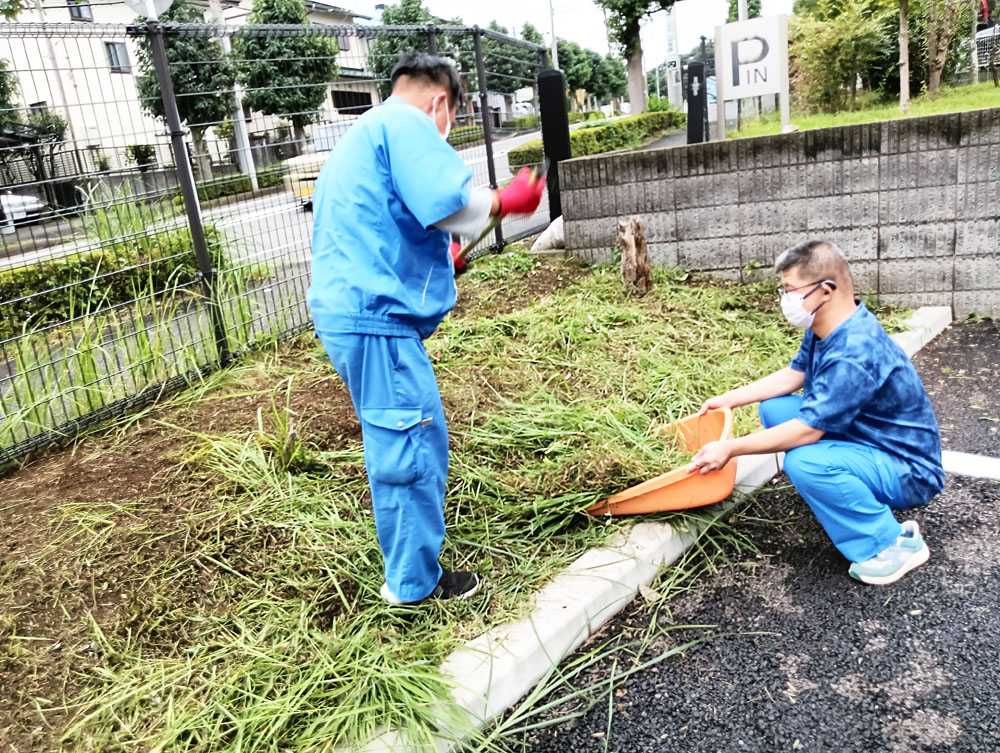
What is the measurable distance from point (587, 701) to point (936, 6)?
54.7ft

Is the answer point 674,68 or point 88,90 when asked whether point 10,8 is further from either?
point 674,68

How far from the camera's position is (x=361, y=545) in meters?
2.57

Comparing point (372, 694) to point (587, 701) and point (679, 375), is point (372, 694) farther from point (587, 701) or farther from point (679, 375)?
point (679, 375)

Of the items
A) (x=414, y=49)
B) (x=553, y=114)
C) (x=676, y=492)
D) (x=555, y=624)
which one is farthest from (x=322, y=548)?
(x=553, y=114)

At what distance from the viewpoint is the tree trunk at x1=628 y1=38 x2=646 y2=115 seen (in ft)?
94.8

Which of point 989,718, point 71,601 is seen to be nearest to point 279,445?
point 71,601

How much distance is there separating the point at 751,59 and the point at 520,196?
286 inches

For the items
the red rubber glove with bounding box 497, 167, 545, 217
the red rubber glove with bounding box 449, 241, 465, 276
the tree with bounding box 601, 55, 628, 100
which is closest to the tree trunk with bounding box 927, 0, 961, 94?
the red rubber glove with bounding box 449, 241, 465, 276

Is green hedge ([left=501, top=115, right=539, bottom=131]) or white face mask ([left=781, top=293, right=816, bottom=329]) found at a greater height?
green hedge ([left=501, top=115, right=539, bottom=131])

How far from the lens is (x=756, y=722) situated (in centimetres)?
188

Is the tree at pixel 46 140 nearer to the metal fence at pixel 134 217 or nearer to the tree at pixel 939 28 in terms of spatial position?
the metal fence at pixel 134 217

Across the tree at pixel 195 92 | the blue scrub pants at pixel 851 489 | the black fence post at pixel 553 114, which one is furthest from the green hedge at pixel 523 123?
the blue scrub pants at pixel 851 489

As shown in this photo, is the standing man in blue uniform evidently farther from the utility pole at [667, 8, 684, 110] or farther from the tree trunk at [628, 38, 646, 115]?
the utility pole at [667, 8, 684, 110]

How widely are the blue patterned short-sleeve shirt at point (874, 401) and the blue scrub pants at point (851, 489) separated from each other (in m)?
0.05
